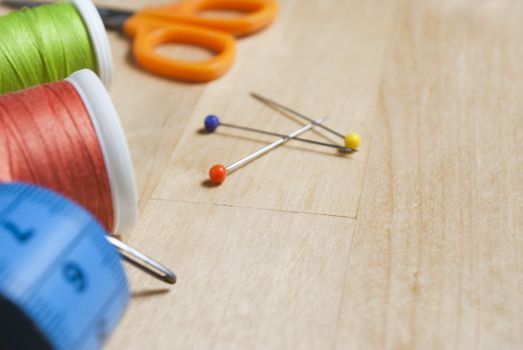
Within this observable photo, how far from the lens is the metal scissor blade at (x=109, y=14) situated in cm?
132

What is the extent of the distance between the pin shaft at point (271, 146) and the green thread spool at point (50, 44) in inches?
10.1

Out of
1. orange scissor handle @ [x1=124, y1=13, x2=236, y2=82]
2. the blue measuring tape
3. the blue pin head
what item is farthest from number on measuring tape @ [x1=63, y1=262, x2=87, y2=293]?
orange scissor handle @ [x1=124, y1=13, x2=236, y2=82]

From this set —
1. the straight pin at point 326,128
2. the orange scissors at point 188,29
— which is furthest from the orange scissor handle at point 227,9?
the straight pin at point 326,128

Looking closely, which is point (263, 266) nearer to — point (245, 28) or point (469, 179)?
point (469, 179)

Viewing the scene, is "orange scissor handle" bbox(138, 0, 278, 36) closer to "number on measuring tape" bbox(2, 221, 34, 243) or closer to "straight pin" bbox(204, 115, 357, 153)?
"straight pin" bbox(204, 115, 357, 153)

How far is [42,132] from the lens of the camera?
31.4 inches

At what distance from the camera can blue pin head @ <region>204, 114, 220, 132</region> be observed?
1097 mm

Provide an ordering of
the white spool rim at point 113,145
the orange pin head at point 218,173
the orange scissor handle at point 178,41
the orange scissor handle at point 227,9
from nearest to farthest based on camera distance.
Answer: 1. the white spool rim at point 113,145
2. the orange pin head at point 218,173
3. the orange scissor handle at point 178,41
4. the orange scissor handle at point 227,9

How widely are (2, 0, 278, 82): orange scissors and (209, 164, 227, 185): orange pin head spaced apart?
10.5 inches

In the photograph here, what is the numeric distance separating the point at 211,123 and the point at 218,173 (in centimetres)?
13

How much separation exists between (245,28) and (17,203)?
2.39 feet

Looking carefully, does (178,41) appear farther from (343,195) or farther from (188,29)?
(343,195)

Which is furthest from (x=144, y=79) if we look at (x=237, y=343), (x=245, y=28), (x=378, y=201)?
(x=237, y=343)

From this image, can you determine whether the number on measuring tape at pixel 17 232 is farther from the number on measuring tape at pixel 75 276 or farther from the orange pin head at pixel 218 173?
the orange pin head at pixel 218 173
